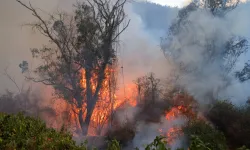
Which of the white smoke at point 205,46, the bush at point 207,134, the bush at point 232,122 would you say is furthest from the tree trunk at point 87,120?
the white smoke at point 205,46

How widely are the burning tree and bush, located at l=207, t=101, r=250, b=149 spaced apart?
9306mm

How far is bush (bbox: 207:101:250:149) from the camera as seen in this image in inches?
598

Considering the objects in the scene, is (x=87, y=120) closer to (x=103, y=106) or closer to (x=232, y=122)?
(x=103, y=106)

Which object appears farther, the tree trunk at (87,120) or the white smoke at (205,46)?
the white smoke at (205,46)

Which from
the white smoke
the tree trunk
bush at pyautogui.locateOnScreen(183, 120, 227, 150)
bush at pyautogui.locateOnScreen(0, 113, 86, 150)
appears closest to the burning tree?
the tree trunk

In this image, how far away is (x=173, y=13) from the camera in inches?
1970

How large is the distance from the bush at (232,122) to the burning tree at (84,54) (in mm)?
9306

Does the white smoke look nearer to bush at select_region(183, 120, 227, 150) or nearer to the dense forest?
the dense forest

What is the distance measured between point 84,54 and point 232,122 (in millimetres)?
12432

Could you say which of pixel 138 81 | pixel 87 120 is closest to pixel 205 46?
pixel 138 81

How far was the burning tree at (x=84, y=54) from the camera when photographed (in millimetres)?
22141

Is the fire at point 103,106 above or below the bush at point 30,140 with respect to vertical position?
above

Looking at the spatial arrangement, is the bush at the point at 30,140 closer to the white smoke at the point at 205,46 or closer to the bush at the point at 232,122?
the bush at the point at 232,122

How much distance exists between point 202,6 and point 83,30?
676 inches
